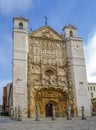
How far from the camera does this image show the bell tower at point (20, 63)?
20819 mm

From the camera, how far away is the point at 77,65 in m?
25.0

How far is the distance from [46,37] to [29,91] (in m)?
8.08

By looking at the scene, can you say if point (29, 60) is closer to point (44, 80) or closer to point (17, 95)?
point (44, 80)

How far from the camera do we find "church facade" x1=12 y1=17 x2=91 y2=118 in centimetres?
2161

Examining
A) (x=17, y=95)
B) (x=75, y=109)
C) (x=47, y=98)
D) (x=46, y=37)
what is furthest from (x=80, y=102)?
(x=46, y=37)

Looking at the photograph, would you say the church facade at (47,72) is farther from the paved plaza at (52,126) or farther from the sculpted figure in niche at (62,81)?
the paved plaza at (52,126)

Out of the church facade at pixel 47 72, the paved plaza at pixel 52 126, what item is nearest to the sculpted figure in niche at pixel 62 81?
the church facade at pixel 47 72

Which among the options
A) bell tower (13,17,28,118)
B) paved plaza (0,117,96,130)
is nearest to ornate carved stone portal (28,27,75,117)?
bell tower (13,17,28,118)

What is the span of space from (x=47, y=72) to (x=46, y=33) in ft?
18.4

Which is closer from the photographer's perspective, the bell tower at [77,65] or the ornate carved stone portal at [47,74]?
the ornate carved stone portal at [47,74]

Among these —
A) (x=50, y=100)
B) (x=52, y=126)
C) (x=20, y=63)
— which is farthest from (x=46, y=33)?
(x=52, y=126)

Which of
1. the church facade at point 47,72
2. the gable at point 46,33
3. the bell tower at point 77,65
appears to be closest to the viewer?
the church facade at point 47,72

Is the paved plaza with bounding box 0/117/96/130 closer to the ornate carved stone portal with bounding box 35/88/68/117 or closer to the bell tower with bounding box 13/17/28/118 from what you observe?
the bell tower with bounding box 13/17/28/118

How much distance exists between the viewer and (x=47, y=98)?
2278 centimetres
